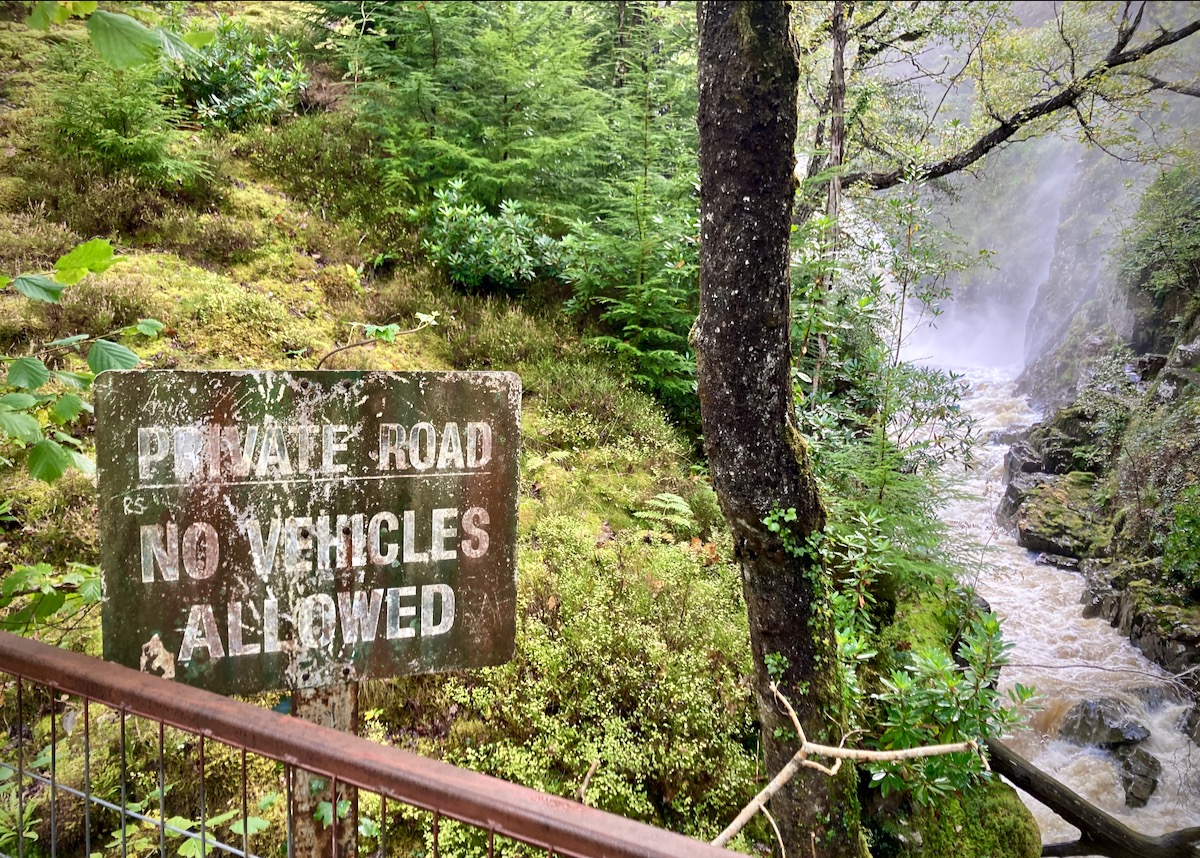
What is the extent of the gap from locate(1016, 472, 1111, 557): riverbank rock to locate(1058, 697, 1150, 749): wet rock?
14.2ft

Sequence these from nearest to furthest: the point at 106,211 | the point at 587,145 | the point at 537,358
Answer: the point at 106,211 → the point at 537,358 → the point at 587,145

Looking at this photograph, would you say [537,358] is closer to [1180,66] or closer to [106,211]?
[106,211]

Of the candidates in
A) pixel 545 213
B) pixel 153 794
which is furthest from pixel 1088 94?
pixel 153 794

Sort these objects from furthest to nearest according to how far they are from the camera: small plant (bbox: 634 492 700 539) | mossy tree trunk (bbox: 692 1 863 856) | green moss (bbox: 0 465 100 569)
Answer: small plant (bbox: 634 492 700 539) → green moss (bbox: 0 465 100 569) → mossy tree trunk (bbox: 692 1 863 856)

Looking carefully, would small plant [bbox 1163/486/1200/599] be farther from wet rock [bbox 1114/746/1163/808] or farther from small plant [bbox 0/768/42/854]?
small plant [bbox 0/768/42/854]

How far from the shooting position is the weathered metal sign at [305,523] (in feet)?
5.76

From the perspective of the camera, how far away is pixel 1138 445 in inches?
428

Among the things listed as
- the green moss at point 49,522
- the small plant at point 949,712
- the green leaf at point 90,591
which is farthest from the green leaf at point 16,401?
the small plant at point 949,712

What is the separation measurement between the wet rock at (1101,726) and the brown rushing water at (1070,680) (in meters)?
0.10

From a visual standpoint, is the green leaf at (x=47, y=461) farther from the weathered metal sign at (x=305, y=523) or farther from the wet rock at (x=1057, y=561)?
the wet rock at (x=1057, y=561)

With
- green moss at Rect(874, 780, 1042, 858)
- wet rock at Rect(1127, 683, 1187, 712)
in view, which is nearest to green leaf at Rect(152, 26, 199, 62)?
green moss at Rect(874, 780, 1042, 858)

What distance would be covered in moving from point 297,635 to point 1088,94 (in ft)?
37.2

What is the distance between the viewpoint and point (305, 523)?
189 centimetres

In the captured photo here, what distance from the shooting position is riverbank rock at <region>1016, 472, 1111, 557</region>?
1145cm
